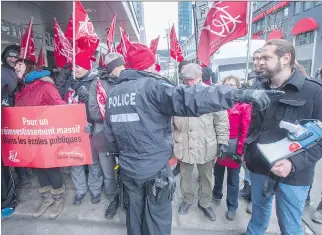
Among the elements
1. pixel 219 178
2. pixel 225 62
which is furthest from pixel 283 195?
pixel 225 62

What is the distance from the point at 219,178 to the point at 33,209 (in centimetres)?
269

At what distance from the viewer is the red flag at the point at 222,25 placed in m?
3.60

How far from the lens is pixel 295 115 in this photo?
189 centimetres

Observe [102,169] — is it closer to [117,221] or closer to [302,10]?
[117,221]

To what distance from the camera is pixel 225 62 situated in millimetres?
10742

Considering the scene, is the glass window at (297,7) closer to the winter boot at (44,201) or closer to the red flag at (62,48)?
the red flag at (62,48)

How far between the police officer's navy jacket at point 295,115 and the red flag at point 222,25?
1862mm

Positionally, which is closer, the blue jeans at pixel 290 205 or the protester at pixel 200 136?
the blue jeans at pixel 290 205

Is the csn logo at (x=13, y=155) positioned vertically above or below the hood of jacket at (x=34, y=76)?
below

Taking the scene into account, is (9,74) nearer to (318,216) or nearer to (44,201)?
(44,201)

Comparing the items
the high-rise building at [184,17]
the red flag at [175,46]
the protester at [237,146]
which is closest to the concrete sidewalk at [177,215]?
the protester at [237,146]

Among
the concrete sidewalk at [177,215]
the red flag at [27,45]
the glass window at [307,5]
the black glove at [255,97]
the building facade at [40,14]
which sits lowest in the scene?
the concrete sidewalk at [177,215]

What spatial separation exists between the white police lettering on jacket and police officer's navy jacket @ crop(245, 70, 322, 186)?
45.1 inches

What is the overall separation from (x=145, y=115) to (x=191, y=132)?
1097mm
